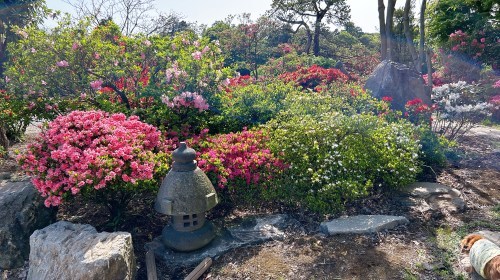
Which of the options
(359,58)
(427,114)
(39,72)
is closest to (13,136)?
(39,72)

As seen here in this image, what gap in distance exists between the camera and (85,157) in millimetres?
3701

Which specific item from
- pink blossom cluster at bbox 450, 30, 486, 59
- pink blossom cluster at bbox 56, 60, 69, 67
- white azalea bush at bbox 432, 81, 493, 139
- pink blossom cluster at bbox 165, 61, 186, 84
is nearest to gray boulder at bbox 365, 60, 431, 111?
white azalea bush at bbox 432, 81, 493, 139

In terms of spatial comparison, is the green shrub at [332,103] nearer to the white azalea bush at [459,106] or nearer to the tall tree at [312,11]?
the white azalea bush at [459,106]

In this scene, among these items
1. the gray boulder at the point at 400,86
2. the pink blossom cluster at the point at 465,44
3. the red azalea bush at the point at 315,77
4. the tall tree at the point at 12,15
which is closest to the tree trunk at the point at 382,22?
the red azalea bush at the point at 315,77

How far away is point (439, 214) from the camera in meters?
4.72

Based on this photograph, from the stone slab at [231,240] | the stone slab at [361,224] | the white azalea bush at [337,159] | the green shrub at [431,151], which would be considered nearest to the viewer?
the stone slab at [231,240]

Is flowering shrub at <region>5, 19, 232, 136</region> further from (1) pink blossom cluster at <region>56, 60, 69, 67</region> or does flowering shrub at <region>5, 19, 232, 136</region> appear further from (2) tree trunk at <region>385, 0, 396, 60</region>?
(2) tree trunk at <region>385, 0, 396, 60</region>

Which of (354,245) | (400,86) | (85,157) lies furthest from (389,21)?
(85,157)

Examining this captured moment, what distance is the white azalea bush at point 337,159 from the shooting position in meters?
4.60

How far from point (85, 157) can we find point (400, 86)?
8940 mm

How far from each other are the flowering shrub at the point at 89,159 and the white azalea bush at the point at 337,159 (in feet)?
6.13

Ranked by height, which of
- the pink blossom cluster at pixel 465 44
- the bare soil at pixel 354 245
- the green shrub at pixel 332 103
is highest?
the pink blossom cluster at pixel 465 44

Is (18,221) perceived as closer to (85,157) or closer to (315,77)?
(85,157)

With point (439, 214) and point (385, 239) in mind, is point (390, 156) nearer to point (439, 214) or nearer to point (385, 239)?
point (439, 214)
